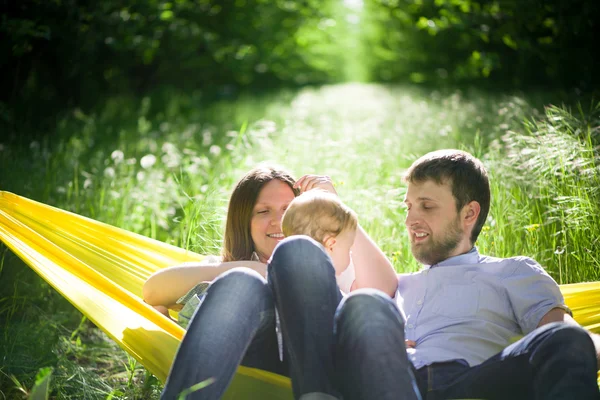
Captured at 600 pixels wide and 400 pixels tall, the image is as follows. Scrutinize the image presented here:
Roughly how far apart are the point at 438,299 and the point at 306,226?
0.44 meters

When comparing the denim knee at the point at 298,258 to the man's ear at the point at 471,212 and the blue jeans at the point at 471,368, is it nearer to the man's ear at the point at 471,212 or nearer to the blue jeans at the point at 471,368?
the blue jeans at the point at 471,368

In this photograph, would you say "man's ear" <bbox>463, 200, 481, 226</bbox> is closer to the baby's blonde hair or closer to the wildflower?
the baby's blonde hair

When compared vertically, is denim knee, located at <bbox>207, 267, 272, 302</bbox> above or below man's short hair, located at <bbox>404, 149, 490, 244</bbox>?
below

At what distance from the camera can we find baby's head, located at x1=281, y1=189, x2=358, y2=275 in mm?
1731

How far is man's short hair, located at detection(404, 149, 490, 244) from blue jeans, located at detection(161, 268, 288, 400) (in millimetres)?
646

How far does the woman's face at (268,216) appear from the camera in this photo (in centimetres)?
211

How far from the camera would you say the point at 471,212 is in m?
1.98

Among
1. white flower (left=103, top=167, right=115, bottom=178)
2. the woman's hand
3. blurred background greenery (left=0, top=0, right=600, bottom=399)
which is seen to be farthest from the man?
white flower (left=103, top=167, right=115, bottom=178)

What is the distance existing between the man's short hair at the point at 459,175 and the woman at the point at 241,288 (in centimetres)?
29

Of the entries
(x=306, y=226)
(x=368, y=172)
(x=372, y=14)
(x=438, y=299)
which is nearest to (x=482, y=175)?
(x=438, y=299)

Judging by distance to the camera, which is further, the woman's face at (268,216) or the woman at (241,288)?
the woman's face at (268,216)

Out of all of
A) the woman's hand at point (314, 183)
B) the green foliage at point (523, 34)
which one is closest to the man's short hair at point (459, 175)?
the woman's hand at point (314, 183)

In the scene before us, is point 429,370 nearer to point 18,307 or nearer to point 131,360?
point 131,360

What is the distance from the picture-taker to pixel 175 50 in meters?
8.75
